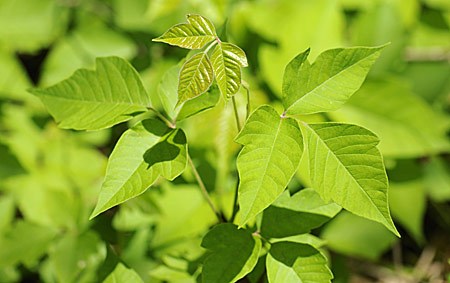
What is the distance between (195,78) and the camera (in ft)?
2.95

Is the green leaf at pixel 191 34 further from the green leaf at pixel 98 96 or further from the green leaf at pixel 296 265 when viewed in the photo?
the green leaf at pixel 296 265

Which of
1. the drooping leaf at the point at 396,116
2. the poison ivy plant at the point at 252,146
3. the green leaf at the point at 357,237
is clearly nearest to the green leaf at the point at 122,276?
the poison ivy plant at the point at 252,146

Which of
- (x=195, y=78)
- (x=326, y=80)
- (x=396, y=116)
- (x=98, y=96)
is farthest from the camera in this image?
(x=396, y=116)

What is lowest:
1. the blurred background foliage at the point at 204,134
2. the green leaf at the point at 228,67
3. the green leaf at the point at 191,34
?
the blurred background foliage at the point at 204,134

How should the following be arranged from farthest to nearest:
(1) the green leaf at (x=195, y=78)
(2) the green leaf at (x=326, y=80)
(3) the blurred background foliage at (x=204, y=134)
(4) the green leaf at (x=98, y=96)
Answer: (3) the blurred background foliage at (x=204, y=134), (4) the green leaf at (x=98, y=96), (2) the green leaf at (x=326, y=80), (1) the green leaf at (x=195, y=78)

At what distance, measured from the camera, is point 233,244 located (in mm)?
1101

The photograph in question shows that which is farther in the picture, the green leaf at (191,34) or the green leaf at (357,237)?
the green leaf at (357,237)

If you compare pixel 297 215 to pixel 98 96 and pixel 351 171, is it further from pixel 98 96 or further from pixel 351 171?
pixel 98 96

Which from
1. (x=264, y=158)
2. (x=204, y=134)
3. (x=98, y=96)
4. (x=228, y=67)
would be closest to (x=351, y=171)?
(x=264, y=158)

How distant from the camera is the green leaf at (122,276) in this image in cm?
119

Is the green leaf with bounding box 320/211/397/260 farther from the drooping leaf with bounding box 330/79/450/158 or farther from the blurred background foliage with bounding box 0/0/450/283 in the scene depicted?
the drooping leaf with bounding box 330/79/450/158

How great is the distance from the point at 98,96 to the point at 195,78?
32cm

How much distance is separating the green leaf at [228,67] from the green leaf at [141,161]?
Result: 0.19 meters

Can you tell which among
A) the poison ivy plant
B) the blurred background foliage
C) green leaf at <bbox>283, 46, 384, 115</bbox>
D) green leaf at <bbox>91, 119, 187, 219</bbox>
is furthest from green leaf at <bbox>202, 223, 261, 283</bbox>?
the blurred background foliage
